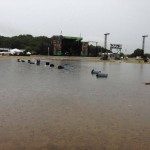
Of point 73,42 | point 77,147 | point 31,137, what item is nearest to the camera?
point 77,147

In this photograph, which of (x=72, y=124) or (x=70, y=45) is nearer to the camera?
(x=72, y=124)

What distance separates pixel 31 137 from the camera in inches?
464

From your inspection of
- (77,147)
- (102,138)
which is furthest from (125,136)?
(77,147)

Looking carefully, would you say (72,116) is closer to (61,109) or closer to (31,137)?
(61,109)

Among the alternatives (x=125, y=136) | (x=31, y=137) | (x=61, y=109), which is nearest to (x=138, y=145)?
(x=125, y=136)

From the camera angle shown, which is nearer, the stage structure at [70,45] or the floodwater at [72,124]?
the floodwater at [72,124]

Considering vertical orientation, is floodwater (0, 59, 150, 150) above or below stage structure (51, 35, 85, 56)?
below

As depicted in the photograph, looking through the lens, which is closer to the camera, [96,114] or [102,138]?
[102,138]

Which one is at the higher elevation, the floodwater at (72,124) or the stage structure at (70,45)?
the stage structure at (70,45)

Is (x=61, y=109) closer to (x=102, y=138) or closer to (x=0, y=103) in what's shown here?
(x=0, y=103)

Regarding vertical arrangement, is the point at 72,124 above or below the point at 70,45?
below

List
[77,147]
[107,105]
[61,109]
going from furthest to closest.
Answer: [107,105]
[61,109]
[77,147]

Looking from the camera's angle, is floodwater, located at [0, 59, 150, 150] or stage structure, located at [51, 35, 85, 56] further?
stage structure, located at [51, 35, 85, 56]

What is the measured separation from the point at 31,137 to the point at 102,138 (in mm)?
2809
